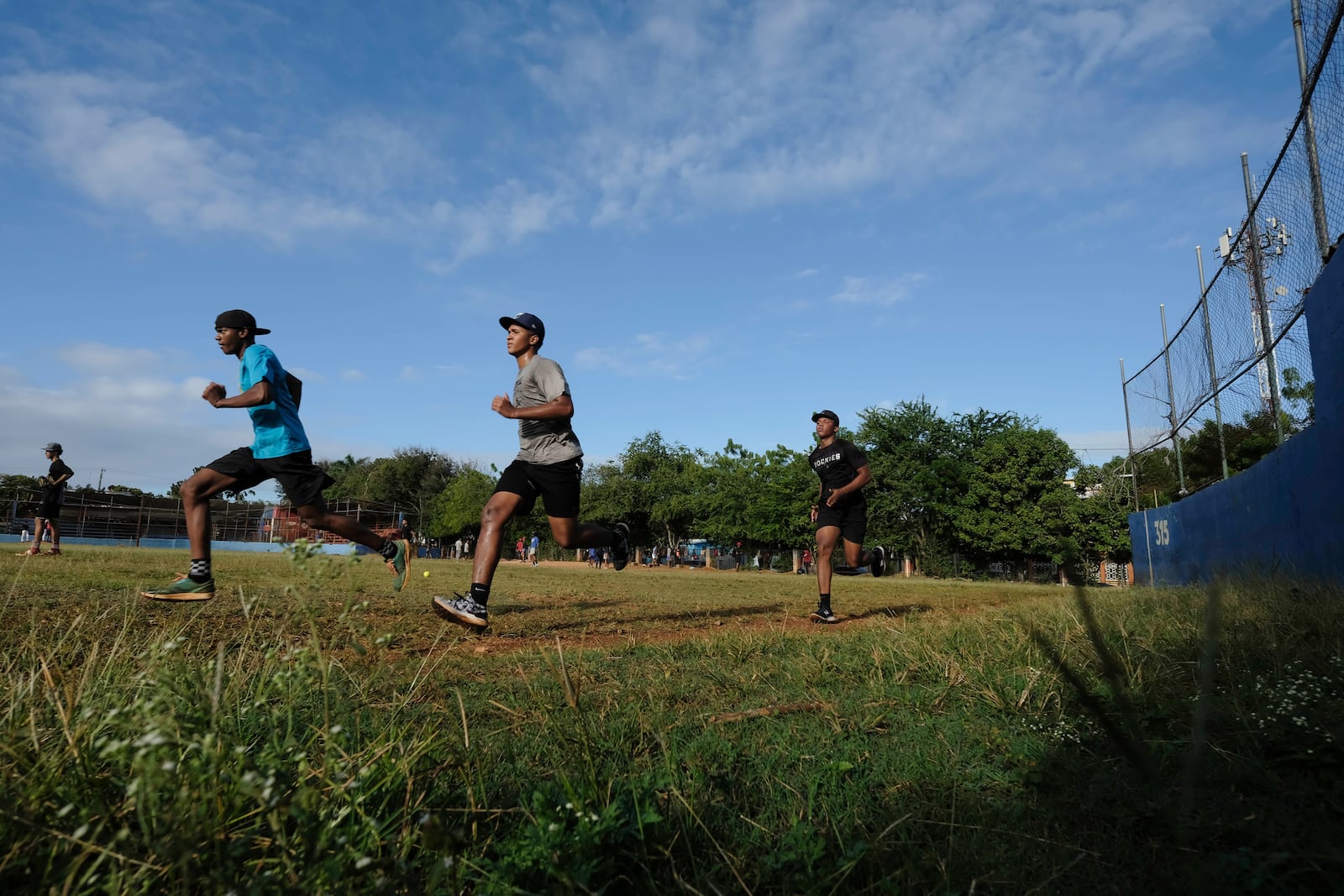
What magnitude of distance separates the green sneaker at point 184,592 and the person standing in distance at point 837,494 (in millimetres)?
4685

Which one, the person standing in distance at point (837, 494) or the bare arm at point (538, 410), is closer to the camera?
the bare arm at point (538, 410)

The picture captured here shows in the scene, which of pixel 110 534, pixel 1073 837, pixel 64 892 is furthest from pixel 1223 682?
pixel 110 534

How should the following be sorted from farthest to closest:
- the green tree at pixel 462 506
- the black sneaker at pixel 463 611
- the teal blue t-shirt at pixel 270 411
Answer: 1. the green tree at pixel 462 506
2. the teal blue t-shirt at pixel 270 411
3. the black sneaker at pixel 463 611

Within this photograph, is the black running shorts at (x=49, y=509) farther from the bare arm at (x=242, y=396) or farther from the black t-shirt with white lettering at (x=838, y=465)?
the black t-shirt with white lettering at (x=838, y=465)

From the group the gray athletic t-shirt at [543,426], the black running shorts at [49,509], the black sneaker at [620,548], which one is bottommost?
the black sneaker at [620,548]

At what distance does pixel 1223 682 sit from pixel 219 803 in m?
3.15

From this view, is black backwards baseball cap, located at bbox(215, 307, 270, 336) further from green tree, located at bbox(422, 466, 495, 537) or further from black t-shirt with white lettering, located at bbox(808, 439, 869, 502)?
green tree, located at bbox(422, 466, 495, 537)

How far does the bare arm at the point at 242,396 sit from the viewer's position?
540 cm

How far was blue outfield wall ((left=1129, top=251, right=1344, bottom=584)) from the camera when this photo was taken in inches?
214

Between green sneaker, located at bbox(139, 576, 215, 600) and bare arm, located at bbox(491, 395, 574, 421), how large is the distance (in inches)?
90.4

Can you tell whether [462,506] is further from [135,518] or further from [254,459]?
[254,459]

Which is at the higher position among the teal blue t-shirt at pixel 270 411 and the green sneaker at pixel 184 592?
the teal blue t-shirt at pixel 270 411

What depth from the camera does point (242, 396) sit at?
217 inches

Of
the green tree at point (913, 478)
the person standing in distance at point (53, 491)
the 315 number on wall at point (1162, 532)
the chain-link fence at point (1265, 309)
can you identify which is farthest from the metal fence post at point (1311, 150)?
the green tree at point (913, 478)
